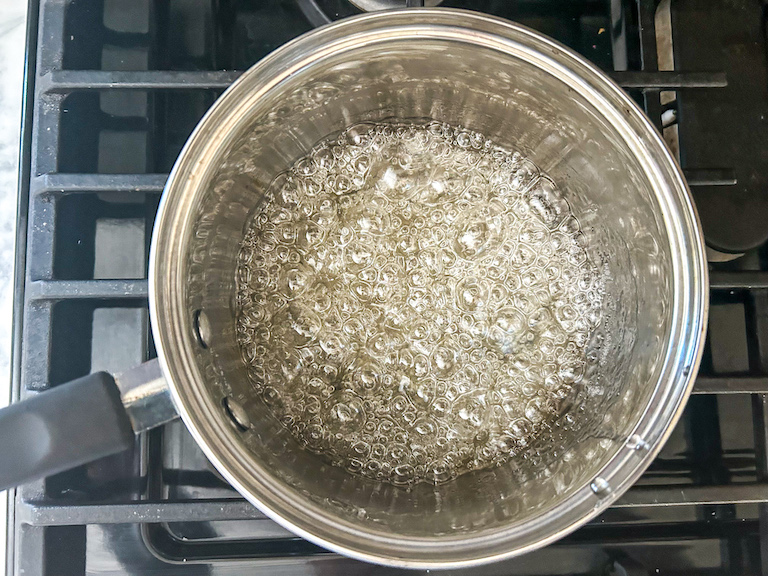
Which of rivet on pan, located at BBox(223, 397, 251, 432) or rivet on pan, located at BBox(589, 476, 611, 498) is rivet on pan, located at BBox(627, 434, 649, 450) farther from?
rivet on pan, located at BBox(223, 397, 251, 432)

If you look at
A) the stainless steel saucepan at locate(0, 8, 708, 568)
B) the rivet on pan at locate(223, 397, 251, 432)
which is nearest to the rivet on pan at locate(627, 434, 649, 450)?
the stainless steel saucepan at locate(0, 8, 708, 568)

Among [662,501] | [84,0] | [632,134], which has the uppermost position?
[84,0]

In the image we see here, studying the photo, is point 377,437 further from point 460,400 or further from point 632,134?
point 632,134

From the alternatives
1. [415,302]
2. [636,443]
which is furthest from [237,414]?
[636,443]

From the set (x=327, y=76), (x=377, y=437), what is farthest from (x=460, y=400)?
(x=327, y=76)

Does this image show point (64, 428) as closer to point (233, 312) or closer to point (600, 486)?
point (233, 312)

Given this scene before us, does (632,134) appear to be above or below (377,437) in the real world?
above
